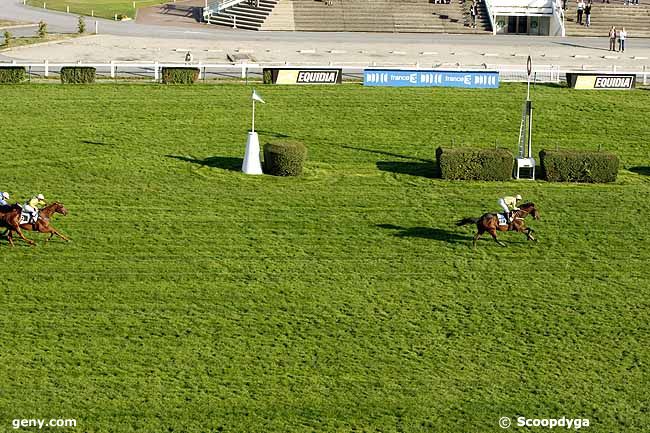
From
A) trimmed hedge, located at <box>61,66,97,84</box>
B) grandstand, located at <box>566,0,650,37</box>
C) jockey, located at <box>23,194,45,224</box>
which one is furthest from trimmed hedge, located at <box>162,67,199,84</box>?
grandstand, located at <box>566,0,650,37</box>

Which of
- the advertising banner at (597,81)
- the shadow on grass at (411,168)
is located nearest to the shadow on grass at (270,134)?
the shadow on grass at (411,168)

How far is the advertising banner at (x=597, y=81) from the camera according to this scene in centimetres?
4872

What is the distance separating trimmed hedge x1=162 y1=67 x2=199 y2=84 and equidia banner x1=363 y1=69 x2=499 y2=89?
277 inches

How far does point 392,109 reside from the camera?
44875 millimetres

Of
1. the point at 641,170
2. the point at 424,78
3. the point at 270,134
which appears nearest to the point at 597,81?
the point at 424,78

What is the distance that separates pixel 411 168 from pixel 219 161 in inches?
248

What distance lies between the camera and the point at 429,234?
104 ft

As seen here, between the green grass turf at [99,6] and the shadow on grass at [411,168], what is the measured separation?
120 ft

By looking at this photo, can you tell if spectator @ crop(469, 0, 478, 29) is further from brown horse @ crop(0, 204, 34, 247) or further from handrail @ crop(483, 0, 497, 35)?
brown horse @ crop(0, 204, 34, 247)

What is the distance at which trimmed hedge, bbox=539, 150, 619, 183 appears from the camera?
37281mm

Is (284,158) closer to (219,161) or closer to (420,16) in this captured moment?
(219,161)

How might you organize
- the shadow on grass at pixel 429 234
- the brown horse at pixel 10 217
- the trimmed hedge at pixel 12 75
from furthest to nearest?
the trimmed hedge at pixel 12 75
the shadow on grass at pixel 429 234
the brown horse at pixel 10 217

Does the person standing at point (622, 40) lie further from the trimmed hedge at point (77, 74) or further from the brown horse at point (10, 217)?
the brown horse at point (10, 217)

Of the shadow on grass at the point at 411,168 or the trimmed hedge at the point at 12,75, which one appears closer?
the shadow on grass at the point at 411,168
